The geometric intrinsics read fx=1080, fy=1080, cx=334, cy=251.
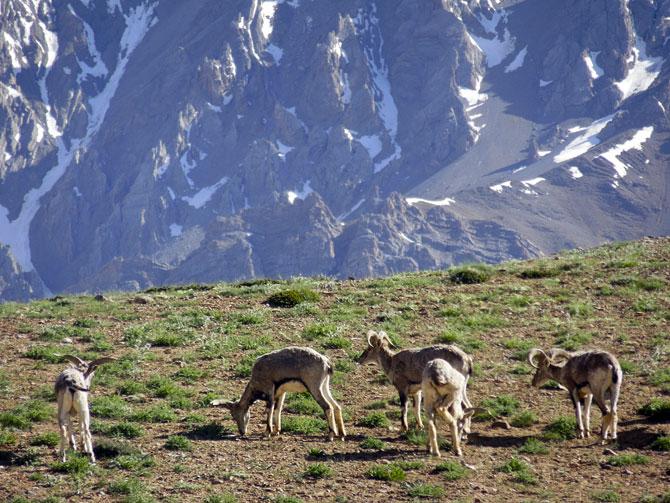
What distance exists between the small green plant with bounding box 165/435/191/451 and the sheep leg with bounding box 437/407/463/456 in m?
4.78

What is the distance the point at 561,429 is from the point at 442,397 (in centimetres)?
316

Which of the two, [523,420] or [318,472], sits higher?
[523,420]

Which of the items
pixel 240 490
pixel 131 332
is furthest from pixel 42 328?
pixel 240 490

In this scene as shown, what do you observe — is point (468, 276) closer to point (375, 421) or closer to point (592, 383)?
point (375, 421)

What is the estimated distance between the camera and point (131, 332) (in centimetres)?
2914

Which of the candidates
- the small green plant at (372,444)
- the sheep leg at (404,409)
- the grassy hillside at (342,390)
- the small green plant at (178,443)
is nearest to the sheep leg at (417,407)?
the sheep leg at (404,409)

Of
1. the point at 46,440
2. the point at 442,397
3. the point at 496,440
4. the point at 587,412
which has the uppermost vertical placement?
the point at 442,397

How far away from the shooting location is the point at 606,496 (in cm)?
1784

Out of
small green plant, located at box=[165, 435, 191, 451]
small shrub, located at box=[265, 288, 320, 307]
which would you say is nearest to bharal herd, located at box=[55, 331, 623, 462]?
small green plant, located at box=[165, 435, 191, 451]

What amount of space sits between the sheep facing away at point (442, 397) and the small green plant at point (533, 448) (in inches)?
50.5

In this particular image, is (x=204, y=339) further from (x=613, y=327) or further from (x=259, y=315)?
(x=613, y=327)

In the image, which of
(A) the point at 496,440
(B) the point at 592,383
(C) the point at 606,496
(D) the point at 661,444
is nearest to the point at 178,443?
(A) the point at 496,440

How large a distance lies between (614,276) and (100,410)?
19.6 m

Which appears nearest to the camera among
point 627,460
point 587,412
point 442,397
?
point 627,460
